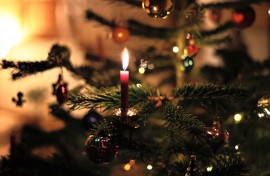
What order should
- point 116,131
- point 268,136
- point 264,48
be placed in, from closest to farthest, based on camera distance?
1. point 116,131
2. point 268,136
3. point 264,48

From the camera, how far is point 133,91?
2.50ft

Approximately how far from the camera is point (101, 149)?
2.15ft

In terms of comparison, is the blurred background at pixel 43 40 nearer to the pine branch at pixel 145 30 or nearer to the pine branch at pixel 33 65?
the pine branch at pixel 145 30

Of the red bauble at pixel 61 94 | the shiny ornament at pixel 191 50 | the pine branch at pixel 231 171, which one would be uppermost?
the shiny ornament at pixel 191 50

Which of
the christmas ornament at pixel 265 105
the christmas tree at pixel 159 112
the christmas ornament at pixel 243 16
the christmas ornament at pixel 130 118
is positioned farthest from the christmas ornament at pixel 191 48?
the christmas ornament at pixel 130 118

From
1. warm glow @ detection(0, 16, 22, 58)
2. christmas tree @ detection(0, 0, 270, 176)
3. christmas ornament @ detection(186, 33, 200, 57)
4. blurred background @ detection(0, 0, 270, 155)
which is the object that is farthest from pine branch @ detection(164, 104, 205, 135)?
warm glow @ detection(0, 16, 22, 58)

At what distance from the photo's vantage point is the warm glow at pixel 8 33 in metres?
1.46

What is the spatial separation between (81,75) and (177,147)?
0.34 meters

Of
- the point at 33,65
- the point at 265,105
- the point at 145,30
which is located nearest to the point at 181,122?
the point at 265,105

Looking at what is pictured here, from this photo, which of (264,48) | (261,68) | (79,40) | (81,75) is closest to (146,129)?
(81,75)

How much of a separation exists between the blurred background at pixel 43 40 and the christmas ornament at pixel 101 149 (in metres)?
0.78

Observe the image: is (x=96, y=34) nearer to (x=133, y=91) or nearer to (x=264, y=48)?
(x=264, y=48)

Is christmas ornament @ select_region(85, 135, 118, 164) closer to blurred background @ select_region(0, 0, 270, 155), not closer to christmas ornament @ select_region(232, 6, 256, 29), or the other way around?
Answer: christmas ornament @ select_region(232, 6, 256, 29)

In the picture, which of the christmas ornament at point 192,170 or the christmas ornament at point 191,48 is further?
the christmas ornament at point 191,48
